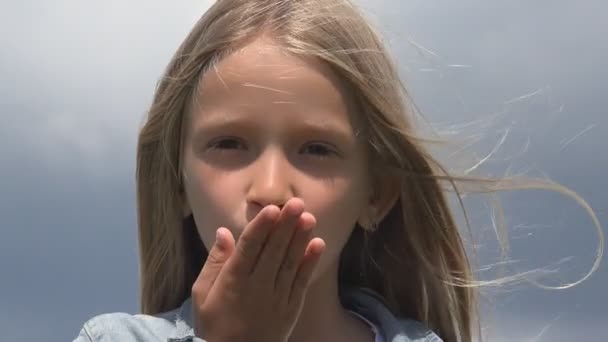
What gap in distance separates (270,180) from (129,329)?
3.12 feet

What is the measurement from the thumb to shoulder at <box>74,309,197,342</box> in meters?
0.84

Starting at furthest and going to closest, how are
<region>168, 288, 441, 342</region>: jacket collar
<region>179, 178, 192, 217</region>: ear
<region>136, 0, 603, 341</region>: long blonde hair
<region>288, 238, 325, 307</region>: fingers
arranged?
<region>168, 288, 441, 342</region>: jacket collar → <region>179, 178, 192, 217</region>: ear → <region>136, 0, 603, 341</region>: long blonde hair → <region>288, 238, 325, 307</region>: fingers

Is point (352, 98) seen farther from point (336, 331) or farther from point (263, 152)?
point (336, 331)

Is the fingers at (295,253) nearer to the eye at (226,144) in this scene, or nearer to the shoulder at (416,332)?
the eye at (226,144)

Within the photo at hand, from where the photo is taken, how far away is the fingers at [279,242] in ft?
8.98

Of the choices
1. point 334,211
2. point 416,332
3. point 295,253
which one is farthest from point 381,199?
point 295,253

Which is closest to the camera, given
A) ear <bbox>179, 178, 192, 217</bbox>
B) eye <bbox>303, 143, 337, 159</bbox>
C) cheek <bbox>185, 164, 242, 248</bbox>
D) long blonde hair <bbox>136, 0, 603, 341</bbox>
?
cheek <bbox>185, 164, 242, 248</bbox>

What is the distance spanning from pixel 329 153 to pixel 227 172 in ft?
1.49

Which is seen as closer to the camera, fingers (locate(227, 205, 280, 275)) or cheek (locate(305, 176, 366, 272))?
fingers (locate(227, 205, 280, 275))

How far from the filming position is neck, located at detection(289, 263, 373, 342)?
4.12m

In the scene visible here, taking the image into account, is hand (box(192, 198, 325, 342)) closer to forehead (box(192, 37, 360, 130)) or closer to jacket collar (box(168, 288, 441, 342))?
forehead (box(192, 37, 360, 130))

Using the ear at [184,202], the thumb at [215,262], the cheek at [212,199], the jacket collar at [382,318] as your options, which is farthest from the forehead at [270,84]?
the jacket collar at [382,318]

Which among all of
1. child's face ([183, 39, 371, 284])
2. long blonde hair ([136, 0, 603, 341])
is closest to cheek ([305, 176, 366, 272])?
child's face ([183, 39, 371, 284])

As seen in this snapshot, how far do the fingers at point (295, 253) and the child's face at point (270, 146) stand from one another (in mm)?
589
